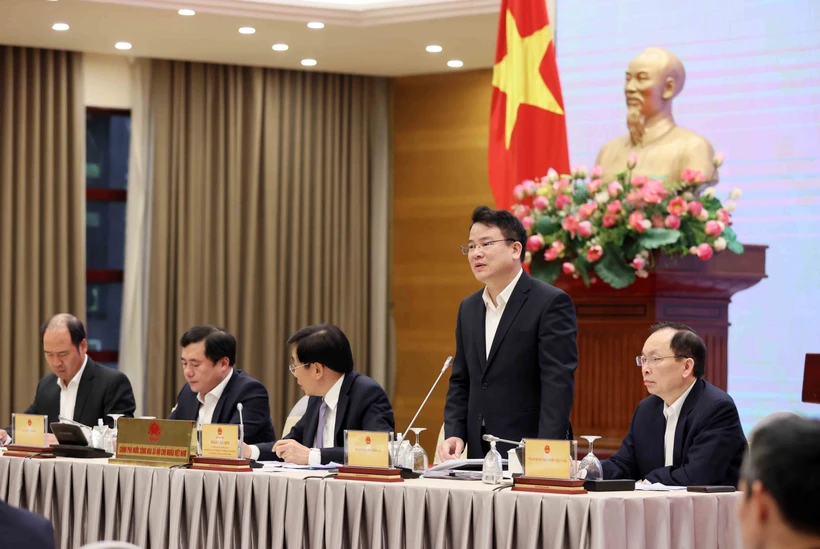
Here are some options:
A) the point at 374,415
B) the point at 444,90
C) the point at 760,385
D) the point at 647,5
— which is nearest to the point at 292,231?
the point at 444,90

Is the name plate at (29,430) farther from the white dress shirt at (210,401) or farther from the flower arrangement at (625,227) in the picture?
the flower arrangement at (625,227)

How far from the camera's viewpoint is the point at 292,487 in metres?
3.30

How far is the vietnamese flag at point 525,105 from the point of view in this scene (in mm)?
6238

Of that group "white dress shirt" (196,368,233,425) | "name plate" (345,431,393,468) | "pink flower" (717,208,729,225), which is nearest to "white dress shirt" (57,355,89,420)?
"white dress shirt" (196,368,233,425)

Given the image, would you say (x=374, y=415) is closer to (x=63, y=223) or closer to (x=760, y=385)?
(x=760, y=385)

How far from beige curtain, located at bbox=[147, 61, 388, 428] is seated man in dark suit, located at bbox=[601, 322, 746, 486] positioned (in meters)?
4.86

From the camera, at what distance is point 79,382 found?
4996mm

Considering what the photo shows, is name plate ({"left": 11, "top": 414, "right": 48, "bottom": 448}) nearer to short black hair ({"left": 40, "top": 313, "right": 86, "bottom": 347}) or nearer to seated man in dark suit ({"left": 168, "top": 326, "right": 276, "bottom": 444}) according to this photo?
seated man in dark suit ({"left": 168, "top": 326, "right": 276, "bottom": 444})

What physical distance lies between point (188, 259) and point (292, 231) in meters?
0.76

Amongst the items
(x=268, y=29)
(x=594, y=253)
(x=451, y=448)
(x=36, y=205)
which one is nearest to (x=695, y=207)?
(x=594, y=253)

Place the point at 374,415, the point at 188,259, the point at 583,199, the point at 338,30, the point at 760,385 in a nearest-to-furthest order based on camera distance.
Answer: the point at 374,415
the point at 583,199
the point at 760,385
the point at 338,30
the point at 188,259

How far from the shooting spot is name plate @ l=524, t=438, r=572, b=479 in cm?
295

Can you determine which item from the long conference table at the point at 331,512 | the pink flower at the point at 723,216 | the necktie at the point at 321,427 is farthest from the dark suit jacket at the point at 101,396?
the pink flower at the point at 723,216

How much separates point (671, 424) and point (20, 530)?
2218mm
